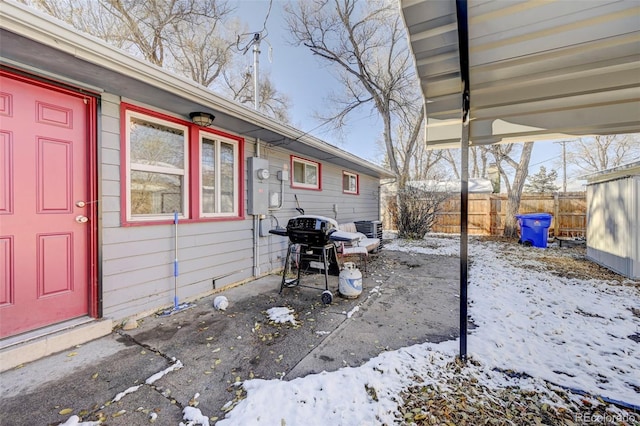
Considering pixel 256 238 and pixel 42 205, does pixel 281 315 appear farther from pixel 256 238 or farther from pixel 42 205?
pixel 42 205

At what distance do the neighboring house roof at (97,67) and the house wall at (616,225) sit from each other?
6.57 meters

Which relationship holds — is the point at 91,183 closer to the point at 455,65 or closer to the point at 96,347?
the point at 96,347

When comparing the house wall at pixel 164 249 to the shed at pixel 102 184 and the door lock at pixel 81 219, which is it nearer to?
the shed at pixel 102 184

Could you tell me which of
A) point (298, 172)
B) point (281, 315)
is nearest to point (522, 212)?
point (298, 172)

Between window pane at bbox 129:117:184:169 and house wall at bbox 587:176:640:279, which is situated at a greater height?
window pane at bbox 129:117:184:169

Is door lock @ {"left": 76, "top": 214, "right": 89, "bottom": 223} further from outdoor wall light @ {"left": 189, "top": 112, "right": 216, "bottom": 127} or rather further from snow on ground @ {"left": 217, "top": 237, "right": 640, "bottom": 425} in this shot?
snow on ground @ {"left": 217, "top": 237, "right": 640, "bottom": 425}

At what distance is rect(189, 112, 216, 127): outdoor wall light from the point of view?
3408 mm

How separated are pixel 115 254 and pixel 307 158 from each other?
13.6ft

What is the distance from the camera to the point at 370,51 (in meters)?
12.0

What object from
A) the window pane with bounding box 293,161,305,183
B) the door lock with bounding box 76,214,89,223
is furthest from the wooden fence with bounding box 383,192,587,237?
the door lock with bounding box 76,214,89,223

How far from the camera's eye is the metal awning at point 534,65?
4.91 ft

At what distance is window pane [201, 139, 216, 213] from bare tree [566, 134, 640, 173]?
74.5 ft

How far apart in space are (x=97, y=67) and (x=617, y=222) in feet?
27.5

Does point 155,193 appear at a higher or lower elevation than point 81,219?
higher
